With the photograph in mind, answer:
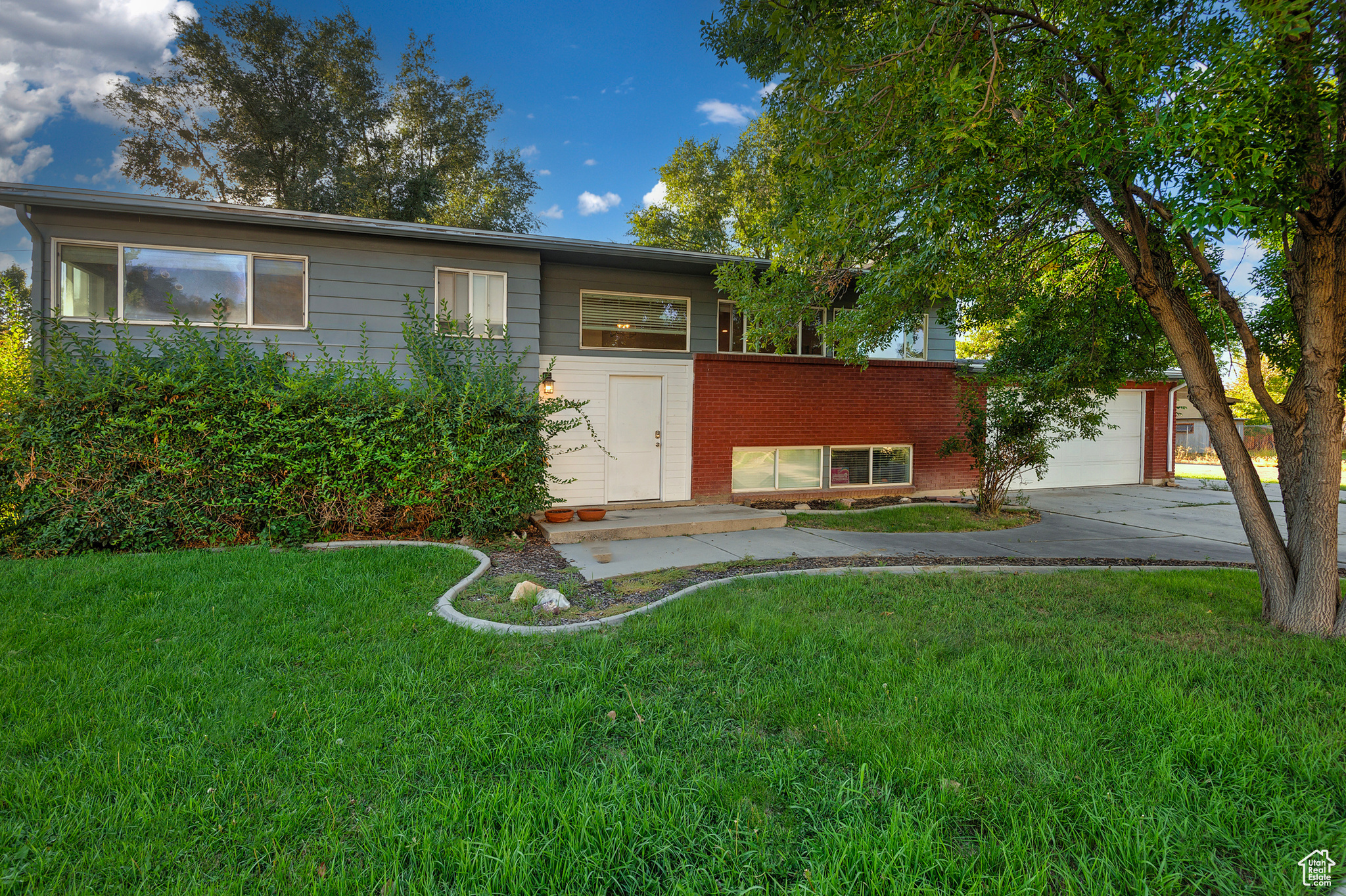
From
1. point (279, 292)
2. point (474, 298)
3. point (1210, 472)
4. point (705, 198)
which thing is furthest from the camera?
point (705, 198)

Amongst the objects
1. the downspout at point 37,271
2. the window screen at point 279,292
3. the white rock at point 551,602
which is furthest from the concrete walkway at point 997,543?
the downspout at point 37,271

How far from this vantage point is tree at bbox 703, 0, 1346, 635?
3.14 m

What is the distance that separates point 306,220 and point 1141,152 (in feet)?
27.8

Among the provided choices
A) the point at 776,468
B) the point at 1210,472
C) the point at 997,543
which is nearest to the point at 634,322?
the point at 776,468

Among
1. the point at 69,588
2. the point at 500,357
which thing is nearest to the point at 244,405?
the point at 69,588

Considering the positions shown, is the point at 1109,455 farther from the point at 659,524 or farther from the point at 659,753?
the point at 659,753

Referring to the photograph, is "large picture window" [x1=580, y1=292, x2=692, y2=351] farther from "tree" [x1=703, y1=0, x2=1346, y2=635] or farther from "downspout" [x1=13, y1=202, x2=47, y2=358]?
"downspout" [x1=13, y1=202, x2=47, y2=358]

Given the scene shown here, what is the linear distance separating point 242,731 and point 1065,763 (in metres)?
3.32

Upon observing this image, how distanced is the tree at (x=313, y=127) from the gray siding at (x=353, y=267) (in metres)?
9.30

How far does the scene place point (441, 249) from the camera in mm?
8336

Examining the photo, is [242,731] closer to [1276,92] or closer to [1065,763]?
[1065,763]

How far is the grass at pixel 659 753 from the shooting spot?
5.92ft

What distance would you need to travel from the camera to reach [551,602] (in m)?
4.44

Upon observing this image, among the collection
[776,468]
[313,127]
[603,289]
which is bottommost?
[776,468]
